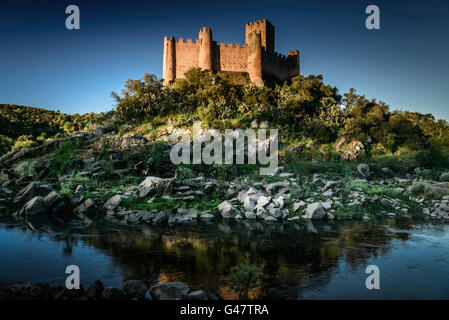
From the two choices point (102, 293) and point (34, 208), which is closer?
point (102, 293)

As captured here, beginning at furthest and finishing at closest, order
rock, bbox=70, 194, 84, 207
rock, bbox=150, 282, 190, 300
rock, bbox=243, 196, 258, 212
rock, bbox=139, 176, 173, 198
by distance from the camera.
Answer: rock, bbox=139, 176, 173, 198, rock, bbox=70, 194, 84, 207, rock, bbox=243, 196, 258, 212, rock, bbox=150, 282, 190, 300

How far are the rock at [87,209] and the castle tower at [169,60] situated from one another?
2210 cm

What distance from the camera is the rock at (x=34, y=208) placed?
10.2m

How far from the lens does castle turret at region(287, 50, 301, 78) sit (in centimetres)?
3275

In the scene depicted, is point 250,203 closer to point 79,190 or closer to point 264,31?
point 79,190

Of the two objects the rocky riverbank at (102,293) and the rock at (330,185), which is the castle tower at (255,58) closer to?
the rock at (330,185)

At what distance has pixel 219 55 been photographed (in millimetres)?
30344

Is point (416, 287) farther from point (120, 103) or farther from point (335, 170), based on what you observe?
point (120, 103)

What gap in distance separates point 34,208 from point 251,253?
8.69 m

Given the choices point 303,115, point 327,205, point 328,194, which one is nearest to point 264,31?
point 303,115

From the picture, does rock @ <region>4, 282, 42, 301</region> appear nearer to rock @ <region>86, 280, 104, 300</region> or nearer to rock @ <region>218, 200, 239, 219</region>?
rock @ <region>86, 280, 104, 300</region>

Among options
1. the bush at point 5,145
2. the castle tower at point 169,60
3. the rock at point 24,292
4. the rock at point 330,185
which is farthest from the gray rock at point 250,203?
the bush at point 5,145

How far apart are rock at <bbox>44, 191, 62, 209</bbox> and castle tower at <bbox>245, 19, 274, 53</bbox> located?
26.0 m

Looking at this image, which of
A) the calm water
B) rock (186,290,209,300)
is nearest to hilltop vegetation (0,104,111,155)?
Answer: the calm water
